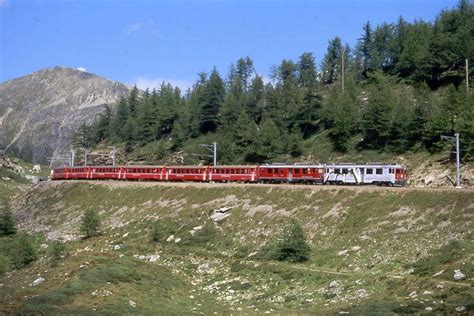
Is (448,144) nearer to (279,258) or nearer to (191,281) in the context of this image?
(279,258)

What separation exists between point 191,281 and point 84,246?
20.4 metres

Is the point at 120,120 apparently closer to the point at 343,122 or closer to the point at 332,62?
the point at 332,62

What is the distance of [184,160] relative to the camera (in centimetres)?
11075

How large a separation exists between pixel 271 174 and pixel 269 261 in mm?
28873

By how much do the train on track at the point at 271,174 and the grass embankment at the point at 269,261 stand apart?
845 cm

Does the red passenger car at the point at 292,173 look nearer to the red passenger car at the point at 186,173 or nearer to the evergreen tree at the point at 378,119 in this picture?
the red passenger car at the point at 186,173

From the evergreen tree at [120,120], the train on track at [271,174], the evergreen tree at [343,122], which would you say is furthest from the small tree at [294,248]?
the evergreen tree at [120,120]

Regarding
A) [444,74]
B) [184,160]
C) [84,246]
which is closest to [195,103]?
[184,160]

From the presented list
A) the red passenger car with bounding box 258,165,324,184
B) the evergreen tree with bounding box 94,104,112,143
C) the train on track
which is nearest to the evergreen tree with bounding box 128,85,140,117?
the evergreen tree with bounding box 94,104,112,143

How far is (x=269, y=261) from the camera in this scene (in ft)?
153

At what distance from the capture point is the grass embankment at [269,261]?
34469 mm

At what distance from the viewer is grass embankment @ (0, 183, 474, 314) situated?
3447cm

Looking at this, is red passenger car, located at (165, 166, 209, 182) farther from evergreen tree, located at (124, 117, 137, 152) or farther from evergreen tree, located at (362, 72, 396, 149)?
evergreen tree, located at (124, 117, 137, 152)

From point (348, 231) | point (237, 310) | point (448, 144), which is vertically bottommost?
point (237, 310)
